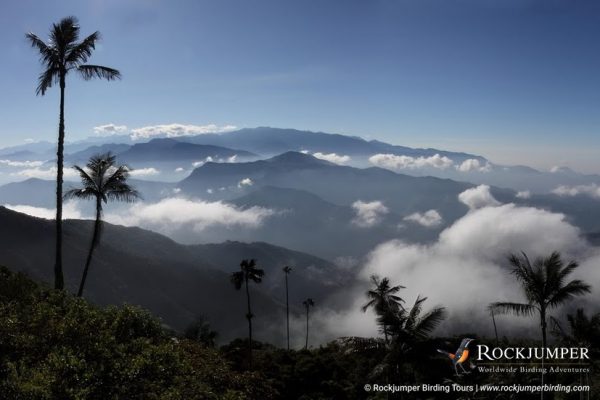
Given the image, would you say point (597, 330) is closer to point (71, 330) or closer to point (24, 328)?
point (71, 330)

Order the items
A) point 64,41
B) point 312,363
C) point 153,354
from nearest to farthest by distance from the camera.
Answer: point 153,354 → point 64,41 → point 312,363

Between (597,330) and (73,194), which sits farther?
(73,194)

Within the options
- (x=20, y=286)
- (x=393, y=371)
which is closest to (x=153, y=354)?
(x=20, y=286)

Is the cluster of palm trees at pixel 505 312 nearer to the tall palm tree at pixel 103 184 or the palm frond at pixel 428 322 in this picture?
the palm frond at pixel 428 322

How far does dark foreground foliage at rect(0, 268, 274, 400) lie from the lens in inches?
437

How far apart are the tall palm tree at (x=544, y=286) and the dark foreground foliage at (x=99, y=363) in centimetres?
1585

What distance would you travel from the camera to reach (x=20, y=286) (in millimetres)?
20516

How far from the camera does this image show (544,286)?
2267cm

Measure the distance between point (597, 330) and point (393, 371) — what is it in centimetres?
1391

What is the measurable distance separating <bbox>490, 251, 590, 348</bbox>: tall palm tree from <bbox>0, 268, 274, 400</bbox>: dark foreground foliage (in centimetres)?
1585

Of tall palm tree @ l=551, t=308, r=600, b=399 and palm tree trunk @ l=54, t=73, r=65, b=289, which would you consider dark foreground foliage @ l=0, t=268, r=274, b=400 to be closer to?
palm tree trunk @ l=54, t=73, r=65, b=289

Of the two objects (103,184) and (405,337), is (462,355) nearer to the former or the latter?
(405,337)

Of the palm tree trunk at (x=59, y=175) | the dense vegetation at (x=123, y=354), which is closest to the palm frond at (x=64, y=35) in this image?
the palm tree trunk at (x=59, y=175)

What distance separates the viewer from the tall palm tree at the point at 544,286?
2202 centimetres
